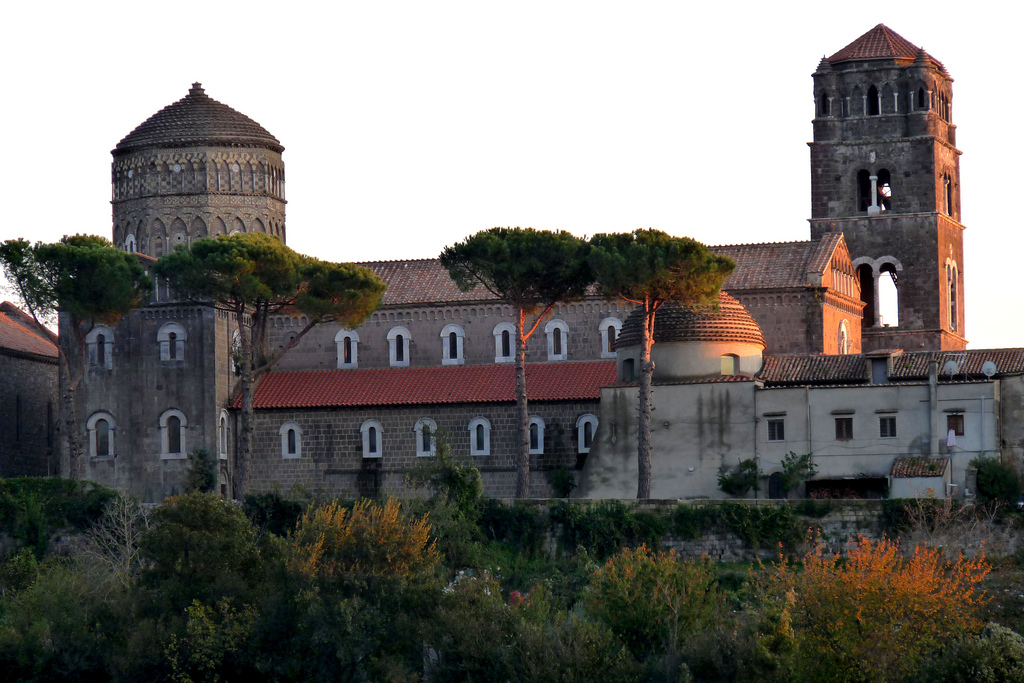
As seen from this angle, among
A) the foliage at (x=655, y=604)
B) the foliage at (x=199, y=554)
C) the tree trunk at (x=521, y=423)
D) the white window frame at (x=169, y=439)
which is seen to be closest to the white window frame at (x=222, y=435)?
the white window frame at (x=169, y=439)

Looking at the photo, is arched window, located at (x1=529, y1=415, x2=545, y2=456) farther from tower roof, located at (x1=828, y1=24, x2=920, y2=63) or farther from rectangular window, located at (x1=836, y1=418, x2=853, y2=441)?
tower roof, located at (x1=828, y1=24, x2=920, y2=63)

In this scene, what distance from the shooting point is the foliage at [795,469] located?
58406 mm

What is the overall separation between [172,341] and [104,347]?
242cm

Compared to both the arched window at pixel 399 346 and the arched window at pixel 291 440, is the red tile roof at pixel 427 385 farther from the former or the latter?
the arched window at pixel 291 440

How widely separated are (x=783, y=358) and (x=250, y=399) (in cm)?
1727

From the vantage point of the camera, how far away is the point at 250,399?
6481cm

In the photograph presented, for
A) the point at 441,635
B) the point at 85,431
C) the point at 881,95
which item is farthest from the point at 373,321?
the point at 441,635

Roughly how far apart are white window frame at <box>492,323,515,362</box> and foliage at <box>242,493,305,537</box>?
39.0ft

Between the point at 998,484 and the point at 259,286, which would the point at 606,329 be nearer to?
the point at 259,286

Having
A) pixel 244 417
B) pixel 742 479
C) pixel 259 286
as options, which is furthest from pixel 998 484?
pixel 259 286

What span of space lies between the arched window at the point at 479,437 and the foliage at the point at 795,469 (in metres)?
11.2

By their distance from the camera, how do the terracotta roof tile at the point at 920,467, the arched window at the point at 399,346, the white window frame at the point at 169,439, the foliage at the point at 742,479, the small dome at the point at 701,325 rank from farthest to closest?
the arched window at the point at 399,346, the white window frame at the point at 169,439, the small dome at the point at 701,325, the foliage at the point at 742,479, the terracotta roof tile at the point at 920,467

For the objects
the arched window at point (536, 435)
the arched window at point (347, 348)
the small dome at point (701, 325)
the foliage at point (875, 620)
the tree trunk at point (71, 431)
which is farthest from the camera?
the arched window at point (347, 348)

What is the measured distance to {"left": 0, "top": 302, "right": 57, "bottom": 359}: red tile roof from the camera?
2926 inches
